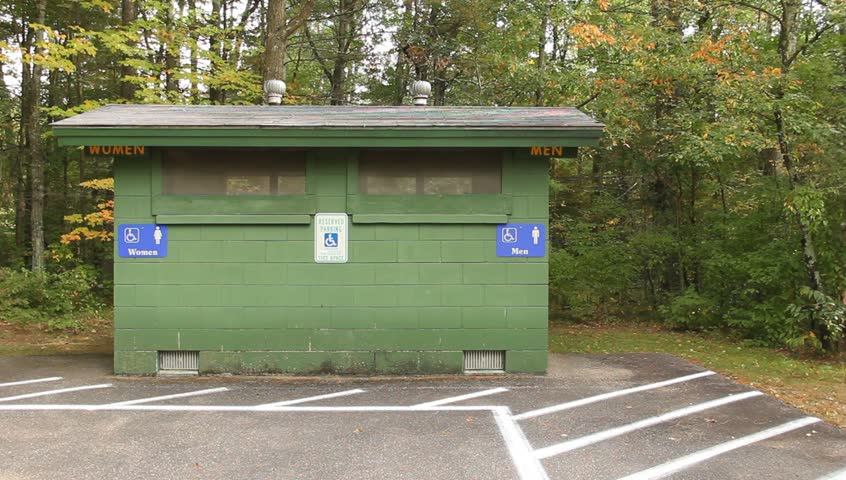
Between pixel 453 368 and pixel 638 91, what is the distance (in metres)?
7.14

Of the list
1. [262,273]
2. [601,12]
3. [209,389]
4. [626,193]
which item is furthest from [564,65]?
[209,389]

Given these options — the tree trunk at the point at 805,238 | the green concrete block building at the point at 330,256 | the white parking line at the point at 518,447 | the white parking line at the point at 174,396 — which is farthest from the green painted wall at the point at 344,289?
the tree trunk at the point at 805,238

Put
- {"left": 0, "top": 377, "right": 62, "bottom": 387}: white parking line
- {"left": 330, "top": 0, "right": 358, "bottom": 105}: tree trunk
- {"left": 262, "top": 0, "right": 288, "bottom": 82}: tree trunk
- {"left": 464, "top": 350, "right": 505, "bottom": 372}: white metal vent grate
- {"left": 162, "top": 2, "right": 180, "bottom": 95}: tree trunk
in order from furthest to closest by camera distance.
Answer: {"left": 330, "top": 0, "right": 358, "bottom": 105}: tree trunk
{"left": 162, "top": 2, "right": 180, "bottom": 95}: tree trunk
{"left": 262, "top": 0, "right": 288, "bottom": 82}: tree trunk
{"left": 464, "top": 350, "right": 505, "bottom": 372}: white metal vent grate
{"left": 0, "top": 377, "right": 62, "bottom": 387}: white parking line

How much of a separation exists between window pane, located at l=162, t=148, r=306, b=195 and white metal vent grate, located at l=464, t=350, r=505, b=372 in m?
2.60

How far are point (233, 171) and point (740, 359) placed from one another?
23.1 feet

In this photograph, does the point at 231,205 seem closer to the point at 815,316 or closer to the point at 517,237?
the point at 517,237

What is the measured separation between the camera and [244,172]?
6227 mm

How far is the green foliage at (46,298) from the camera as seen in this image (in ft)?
33.8

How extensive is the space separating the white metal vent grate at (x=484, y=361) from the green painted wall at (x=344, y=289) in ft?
0.31

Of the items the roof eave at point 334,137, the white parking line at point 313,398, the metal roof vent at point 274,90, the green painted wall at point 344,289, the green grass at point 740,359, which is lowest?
the green grass at point 740,359

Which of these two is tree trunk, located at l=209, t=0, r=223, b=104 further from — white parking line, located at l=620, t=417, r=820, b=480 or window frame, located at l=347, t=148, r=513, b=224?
white parking line, located at l=620, t=417, r=820, b=480

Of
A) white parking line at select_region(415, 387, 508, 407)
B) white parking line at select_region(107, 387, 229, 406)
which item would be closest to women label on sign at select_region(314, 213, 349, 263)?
white parking line at select_region(107, 387, 229, 406)

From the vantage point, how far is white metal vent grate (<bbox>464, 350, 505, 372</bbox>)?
6.36m

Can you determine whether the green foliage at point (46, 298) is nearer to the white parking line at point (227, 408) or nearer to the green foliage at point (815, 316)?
the white parking line at point (227, 408)
